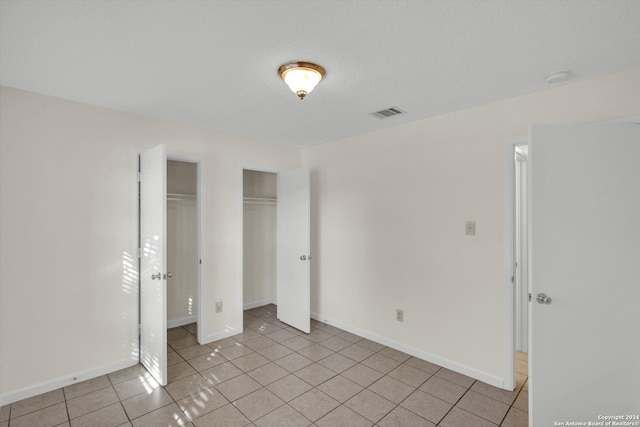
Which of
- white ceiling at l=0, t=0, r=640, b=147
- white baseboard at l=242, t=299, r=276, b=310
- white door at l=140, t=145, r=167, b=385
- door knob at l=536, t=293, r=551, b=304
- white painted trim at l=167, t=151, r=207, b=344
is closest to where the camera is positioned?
white ceiling at l=0, t=0, r=640, b=147

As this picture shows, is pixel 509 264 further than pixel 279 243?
No

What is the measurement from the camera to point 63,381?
2.58 m

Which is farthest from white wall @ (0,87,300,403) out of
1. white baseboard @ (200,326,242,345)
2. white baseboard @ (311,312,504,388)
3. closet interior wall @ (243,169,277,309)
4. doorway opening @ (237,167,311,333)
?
white baseboard @ (311,312,504,388)

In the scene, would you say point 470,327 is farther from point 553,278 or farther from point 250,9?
point 250,9

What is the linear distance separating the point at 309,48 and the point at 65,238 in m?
2.57

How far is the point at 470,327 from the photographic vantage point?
279cm

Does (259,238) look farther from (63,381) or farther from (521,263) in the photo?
(521,263)

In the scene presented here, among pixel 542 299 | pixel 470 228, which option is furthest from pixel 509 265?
pixel 542 299

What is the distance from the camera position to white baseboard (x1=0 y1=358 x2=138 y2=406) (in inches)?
93.1

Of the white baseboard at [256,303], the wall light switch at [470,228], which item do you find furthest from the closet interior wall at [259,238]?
the wall light switch at [470,228]

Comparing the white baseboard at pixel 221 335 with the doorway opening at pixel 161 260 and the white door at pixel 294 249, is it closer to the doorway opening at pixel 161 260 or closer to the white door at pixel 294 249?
the doorway opening at pixel 161 260

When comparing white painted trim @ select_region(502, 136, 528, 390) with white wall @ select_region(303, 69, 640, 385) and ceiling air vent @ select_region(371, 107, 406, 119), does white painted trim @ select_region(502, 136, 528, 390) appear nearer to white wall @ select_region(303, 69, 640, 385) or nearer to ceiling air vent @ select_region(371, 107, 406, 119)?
white wall @ select_region(303, 69, 640, 385)

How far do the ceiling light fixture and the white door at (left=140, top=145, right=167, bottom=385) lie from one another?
52.6 inches

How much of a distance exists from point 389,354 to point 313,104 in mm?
2671
